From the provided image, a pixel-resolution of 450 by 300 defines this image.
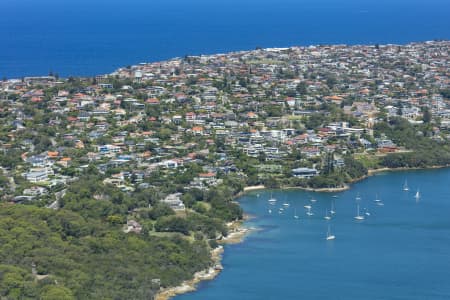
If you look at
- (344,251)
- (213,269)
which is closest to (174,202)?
(213,269)

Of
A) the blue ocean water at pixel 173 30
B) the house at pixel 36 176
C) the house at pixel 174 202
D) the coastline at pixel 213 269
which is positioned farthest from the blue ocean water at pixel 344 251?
the blue ocean water at pixel 173 30

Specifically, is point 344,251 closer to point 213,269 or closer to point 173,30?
point 213,269

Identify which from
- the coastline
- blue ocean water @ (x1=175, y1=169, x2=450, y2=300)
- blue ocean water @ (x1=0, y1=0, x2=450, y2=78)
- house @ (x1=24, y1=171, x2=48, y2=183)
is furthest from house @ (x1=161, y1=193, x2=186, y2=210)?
blue ocean water @ (x1=0, y1=0, x2=450, y2=78)

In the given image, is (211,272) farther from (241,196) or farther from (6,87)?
(6,87)

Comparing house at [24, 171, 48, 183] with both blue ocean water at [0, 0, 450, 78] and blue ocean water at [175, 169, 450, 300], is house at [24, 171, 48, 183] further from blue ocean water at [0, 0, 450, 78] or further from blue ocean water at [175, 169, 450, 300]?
blue ocean water at [0, 0, 450, 78]

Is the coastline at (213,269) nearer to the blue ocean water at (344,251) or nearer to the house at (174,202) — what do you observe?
the blue ocean water at (344,251)

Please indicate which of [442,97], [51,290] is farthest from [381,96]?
[51,290]
